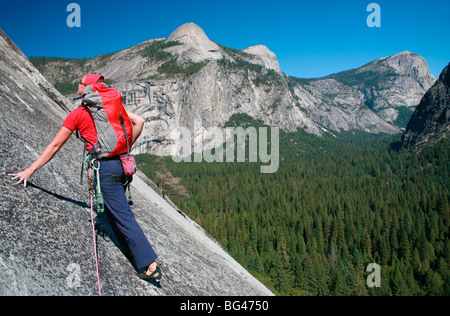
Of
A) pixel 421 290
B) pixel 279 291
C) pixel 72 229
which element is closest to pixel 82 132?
pixel 72 229

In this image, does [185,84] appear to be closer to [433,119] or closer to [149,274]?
[433,119]

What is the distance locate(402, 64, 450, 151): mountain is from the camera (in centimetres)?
11181

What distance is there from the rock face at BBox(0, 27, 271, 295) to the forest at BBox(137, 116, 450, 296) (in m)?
29.8

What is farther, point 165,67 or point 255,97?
point 255,97

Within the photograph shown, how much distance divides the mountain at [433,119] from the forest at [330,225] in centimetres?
1273

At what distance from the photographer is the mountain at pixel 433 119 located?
11181cm

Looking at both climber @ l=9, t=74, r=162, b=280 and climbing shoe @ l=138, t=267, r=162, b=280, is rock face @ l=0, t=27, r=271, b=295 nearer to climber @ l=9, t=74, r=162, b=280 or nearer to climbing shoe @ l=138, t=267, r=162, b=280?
climbing shoe @ l=138, t=267, r=162, b=280

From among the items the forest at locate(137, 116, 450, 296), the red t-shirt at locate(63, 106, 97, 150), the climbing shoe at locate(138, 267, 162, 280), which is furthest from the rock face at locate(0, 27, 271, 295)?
the forest at locate(137, 116, 450, 296)

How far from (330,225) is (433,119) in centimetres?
9768

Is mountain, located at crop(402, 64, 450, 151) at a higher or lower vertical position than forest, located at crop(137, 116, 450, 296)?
higher

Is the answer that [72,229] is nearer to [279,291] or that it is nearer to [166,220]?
[166,220]
